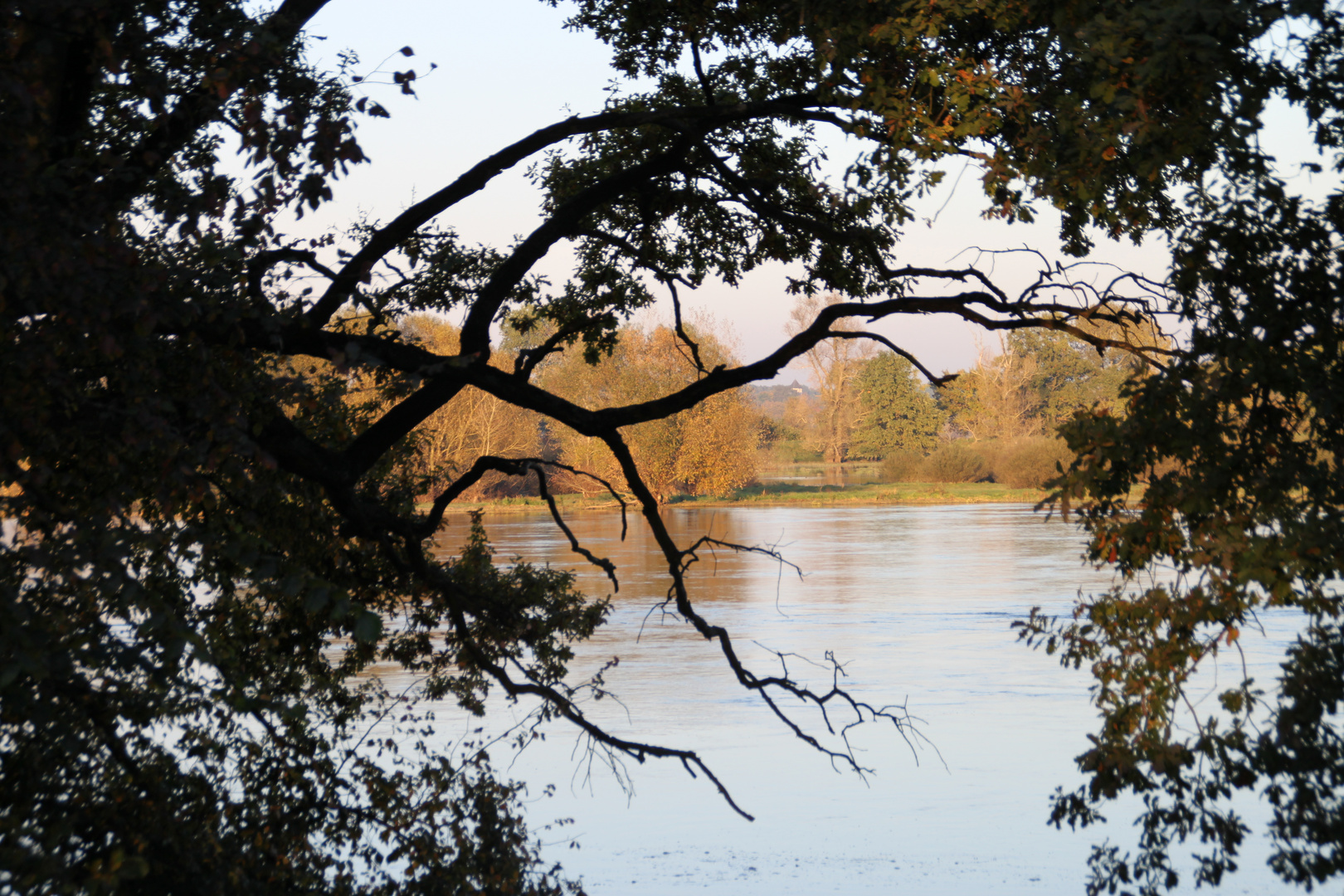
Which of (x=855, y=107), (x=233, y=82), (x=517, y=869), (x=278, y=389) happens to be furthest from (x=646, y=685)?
(x=233, y=82)

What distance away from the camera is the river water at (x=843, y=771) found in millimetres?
10789

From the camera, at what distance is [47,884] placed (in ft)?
8.55

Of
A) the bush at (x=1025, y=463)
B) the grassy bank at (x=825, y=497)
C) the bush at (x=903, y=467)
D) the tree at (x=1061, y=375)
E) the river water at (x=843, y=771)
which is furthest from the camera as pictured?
the tree at (x=1061, y=375)

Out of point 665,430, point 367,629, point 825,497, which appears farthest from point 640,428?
point 367,629

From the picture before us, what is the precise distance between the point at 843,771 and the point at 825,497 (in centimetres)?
4571

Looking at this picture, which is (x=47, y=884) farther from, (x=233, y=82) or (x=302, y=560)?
(x=302, y=560)

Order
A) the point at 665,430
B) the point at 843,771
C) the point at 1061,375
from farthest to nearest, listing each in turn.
→ 1. the point at 1061,375
2. the point at 665,430
3. the point at 843,771

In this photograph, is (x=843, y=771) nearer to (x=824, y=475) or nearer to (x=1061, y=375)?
(x=824, y=475)

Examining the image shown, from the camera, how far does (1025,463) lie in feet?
195

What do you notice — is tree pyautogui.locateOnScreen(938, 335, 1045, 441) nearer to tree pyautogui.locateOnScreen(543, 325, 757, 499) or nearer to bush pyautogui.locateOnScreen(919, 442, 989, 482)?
bush pyautogui.locateOnScreen(919, 442, 989, 482)

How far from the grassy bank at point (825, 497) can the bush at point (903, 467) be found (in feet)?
1.85

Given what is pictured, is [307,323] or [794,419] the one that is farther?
[794,419]

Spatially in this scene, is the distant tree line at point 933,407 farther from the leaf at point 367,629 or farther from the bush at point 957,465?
the leaf at point 367,629

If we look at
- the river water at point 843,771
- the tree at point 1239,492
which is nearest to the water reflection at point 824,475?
the river water at point 843,771
